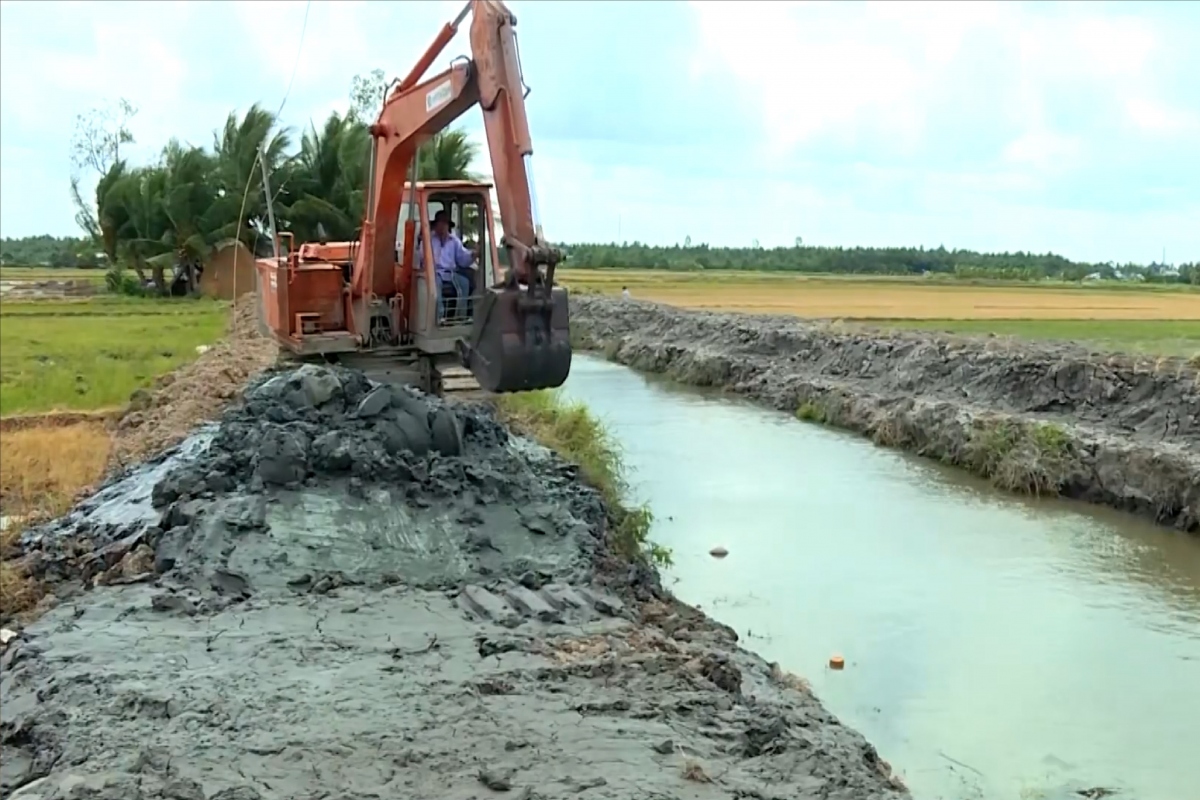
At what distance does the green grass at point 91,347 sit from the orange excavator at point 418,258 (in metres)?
4.76

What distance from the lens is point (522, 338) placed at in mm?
8367

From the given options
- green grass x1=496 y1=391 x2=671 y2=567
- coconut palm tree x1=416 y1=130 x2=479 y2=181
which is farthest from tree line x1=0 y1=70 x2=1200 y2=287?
green grass x1=496 y1=391 x2=671 y2=567

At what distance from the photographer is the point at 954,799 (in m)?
6.73

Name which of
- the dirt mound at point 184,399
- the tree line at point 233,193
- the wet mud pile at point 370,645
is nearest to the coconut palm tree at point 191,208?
the tree line at point 233,193

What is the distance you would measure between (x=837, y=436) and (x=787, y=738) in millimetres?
14025

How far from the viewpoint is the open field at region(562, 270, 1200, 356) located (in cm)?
2309

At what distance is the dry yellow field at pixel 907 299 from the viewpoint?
89.5 ft

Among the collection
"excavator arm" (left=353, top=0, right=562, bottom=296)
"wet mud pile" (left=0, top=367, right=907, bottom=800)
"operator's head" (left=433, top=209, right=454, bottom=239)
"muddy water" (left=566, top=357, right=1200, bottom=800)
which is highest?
"excavator arm" (left=353, top=0, right=562, bottom=296)

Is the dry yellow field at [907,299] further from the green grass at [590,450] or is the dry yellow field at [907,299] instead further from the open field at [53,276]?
the open field at [53,276]

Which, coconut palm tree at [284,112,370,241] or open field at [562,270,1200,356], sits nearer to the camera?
open field at [562,270,1200,356]

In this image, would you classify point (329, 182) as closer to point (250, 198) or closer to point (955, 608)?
point (250, 198)

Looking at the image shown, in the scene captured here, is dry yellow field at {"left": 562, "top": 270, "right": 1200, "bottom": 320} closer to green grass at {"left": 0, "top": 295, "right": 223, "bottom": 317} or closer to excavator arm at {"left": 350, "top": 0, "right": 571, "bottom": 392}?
green grass at {"left": 0, "top": 295, "right": 223, "bottom": 317}

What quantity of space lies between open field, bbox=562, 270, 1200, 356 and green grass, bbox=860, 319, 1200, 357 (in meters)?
0.02

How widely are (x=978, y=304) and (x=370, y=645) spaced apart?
31.2m
